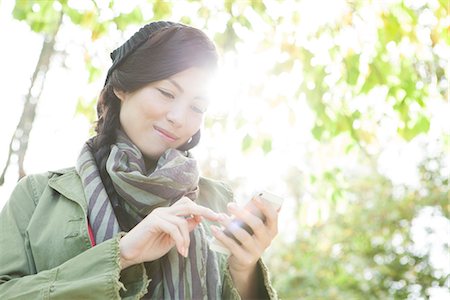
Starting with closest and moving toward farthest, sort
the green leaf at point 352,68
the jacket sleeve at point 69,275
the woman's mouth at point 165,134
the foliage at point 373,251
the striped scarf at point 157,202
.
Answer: the jacket sleeve at point 69,275
the striped scarf at point 157,202
the woman's mouth at point 165,134
the green leaf at point 352,68
the foliage at point 373,251

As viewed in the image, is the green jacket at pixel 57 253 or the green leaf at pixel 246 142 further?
the green leaf at pixel 246 142

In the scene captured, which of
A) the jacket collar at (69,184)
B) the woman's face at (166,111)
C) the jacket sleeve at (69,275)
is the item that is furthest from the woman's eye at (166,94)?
the jacket sleeve at (69,275)

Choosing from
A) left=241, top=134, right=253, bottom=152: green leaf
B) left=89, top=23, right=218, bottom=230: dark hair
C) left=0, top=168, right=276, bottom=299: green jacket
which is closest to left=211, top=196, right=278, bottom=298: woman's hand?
left=0, top=168, right=276, bottom=299: green jacket

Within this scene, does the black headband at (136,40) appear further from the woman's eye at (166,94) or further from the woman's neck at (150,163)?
the woman's neck at (150,163)

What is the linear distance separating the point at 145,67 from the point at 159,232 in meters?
0.50

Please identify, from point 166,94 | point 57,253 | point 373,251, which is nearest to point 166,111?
point 166,94

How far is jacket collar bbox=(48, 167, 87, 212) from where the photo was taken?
1703mm

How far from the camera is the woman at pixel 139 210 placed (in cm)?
148

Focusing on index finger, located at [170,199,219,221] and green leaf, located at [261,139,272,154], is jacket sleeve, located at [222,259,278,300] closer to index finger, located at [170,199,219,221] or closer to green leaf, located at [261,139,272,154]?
→ index finger, located at [170,199,219,221]

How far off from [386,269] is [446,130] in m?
3.93

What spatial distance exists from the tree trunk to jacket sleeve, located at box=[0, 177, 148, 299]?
2515 mm

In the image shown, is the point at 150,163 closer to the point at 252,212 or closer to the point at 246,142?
A: the point at 252,212

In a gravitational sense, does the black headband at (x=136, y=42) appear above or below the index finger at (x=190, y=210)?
above

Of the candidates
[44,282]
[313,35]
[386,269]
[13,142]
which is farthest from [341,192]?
[386,269]
